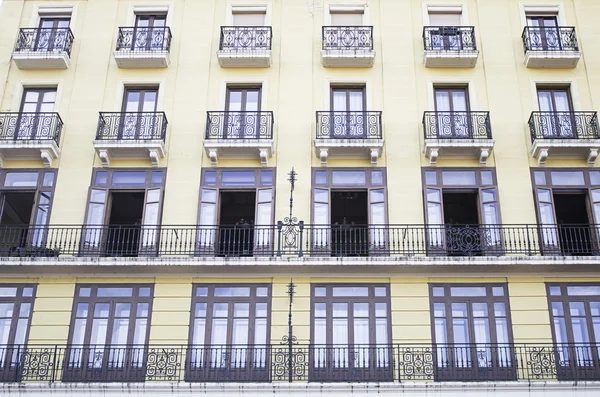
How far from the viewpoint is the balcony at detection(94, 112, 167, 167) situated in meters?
21.4

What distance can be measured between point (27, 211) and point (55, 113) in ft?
12.4

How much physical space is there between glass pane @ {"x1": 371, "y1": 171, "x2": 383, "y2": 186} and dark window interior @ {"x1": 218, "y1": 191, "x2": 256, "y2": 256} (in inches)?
141

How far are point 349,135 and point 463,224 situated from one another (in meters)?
4.25

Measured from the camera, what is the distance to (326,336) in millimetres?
19594

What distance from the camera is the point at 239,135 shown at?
21.7 m

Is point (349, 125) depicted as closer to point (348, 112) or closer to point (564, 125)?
point (348, 112)

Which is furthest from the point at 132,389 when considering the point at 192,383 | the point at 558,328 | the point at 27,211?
the point at 558,328

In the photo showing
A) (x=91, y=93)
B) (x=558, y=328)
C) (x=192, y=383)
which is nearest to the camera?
(x=192, y=383)

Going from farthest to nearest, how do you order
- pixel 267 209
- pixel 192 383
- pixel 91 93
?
pixel 91 93, pixel 267 209, pixel 192 383

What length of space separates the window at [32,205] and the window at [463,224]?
35.6ft

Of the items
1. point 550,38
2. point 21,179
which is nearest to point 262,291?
point 21,179

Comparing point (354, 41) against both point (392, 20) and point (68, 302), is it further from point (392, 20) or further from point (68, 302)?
point (68, 302)

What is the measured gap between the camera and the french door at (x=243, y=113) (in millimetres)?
21797

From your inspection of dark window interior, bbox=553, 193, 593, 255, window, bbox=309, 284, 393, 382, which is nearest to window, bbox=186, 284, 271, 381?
window, bbox=309, 284, 393, 382
